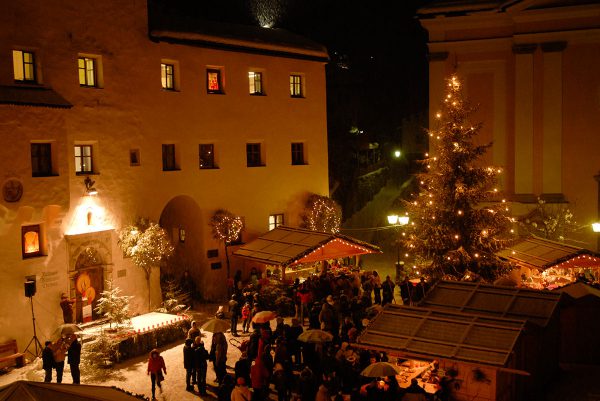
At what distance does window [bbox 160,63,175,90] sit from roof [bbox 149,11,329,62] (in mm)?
1095

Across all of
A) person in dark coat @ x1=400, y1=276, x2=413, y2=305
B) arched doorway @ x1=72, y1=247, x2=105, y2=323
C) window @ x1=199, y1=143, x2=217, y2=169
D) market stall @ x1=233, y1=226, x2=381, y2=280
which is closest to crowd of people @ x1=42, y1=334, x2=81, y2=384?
arched doorway @ x1=72, y1=247, x2=105, y2=323

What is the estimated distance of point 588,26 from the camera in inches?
1280

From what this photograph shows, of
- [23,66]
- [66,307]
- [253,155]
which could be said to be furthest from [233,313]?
[253,155]

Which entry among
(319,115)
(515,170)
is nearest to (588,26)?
(515,170)

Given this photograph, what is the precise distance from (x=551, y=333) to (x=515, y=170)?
56.7ft

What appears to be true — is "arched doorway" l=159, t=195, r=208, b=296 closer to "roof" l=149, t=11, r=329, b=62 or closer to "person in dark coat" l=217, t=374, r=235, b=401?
"roof" l=149, t=11, r=329, b=62

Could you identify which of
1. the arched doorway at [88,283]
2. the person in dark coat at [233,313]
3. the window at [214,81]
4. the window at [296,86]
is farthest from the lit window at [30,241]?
the window at [296,86]

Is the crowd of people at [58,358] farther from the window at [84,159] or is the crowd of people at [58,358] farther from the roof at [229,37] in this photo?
the roof at [229,37]

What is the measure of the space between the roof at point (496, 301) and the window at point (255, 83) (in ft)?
50.4

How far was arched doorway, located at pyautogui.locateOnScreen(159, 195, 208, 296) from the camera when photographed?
29266 millimetres

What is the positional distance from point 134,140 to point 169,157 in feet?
7.84

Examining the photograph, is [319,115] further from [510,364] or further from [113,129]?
[510,364]

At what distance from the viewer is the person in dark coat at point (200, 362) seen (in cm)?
1784

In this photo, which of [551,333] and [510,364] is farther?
[551,333]
